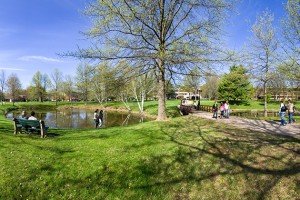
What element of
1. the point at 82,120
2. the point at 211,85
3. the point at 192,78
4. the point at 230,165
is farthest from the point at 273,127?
the point at 211,85

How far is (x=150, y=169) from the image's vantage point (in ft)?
22.7

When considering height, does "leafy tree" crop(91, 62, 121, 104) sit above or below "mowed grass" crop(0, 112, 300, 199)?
above

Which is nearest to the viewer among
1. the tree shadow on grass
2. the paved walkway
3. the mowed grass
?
the mowed grass

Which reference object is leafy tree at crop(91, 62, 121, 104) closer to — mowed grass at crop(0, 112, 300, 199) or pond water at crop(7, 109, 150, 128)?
mowed grass at crop(0, 112, 300, 199)

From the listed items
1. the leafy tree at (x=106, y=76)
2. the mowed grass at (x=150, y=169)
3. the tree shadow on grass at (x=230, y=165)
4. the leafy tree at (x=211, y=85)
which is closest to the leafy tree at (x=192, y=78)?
the leafy tree at (x=211, y=85)

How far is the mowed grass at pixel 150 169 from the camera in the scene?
580cm

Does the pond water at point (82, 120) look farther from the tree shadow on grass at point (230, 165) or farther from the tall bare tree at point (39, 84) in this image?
the tall bare tree at point (39, 84)

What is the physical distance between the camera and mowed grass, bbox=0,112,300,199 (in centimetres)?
580

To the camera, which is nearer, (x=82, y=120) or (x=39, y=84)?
(x=82, y=120)

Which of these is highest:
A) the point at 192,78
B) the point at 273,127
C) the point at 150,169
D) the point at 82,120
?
the point at 192,78

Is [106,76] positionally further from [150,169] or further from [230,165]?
[230,165]

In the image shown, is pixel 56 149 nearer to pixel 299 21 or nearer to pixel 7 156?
pixel 7 156

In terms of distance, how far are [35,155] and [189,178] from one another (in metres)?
5.19

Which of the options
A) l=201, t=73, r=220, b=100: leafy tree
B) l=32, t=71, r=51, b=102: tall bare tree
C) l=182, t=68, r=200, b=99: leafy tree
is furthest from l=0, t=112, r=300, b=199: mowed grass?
l=32, t=71, r=51, b=102: tall bare tree
